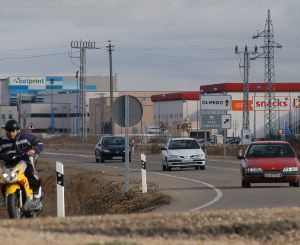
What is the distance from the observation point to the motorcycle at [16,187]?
1499 centimetres

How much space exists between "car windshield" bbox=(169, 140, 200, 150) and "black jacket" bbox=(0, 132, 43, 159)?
2776cm

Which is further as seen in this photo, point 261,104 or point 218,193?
point 261,104

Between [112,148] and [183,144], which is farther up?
[183,144]

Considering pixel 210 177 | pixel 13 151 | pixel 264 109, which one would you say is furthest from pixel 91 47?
pixel 13 151

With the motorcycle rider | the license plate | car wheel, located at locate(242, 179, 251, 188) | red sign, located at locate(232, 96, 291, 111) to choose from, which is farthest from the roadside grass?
red sign, located at locate(232, 96, 291, 111)

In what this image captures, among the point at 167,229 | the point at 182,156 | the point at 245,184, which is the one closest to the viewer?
the point at 167,229

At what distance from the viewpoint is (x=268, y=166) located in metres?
28.0

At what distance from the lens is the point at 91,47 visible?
98688mm

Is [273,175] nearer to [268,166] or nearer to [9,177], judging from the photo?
[268,166]

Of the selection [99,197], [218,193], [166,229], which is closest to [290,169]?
[218,193]

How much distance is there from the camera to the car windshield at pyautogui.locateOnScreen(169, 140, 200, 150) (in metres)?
43.4

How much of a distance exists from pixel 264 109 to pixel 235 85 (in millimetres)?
Answer: 7885

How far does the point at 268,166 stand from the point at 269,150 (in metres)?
1.16

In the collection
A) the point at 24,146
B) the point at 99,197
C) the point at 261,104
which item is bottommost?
the point at 99,197
